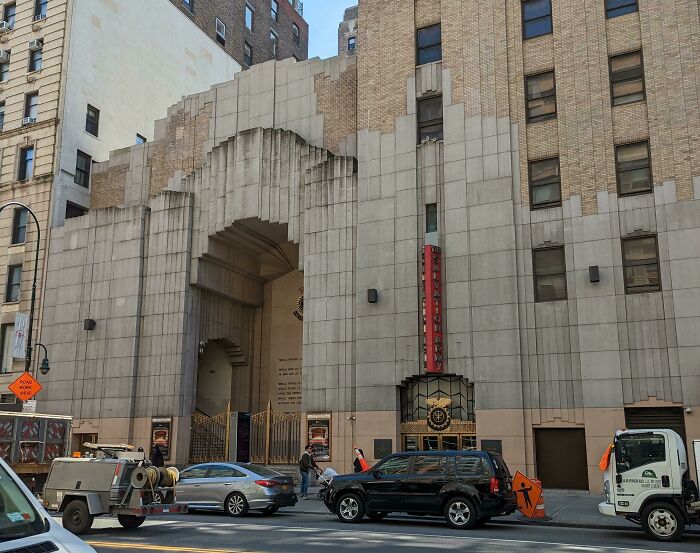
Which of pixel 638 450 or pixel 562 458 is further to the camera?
pixel 562 458

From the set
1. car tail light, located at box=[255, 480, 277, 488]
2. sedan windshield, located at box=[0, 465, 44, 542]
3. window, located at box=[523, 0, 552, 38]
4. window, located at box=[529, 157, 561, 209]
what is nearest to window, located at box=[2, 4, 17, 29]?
window, located at box=[523, 0, 552, 38]

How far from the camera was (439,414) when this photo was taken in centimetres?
2770

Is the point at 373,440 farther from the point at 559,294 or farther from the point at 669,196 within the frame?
the point at 669,196

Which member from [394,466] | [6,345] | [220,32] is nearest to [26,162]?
[6,345]

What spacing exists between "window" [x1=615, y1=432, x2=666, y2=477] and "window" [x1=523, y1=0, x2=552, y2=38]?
18499 mm

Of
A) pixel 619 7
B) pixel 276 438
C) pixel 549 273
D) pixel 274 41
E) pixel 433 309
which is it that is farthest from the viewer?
pixel 274 41

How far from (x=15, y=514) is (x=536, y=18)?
28.7m

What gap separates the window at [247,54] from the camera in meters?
55.7

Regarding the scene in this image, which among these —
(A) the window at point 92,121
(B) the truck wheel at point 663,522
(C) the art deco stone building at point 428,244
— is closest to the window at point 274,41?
(A) the window at point 92,121

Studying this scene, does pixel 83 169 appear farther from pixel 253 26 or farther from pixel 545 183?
pixel 545 183

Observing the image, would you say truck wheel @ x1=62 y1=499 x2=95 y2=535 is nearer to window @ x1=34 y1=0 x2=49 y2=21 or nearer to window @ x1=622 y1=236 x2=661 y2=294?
window @ x1=622 y1=236 x2=661 y2=294

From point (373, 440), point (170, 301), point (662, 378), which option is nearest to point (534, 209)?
point (662, 378)

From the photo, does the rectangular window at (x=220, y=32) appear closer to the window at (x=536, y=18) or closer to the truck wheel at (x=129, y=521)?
the window at (x=536, y=18)

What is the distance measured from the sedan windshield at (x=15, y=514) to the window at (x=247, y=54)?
177 feet
